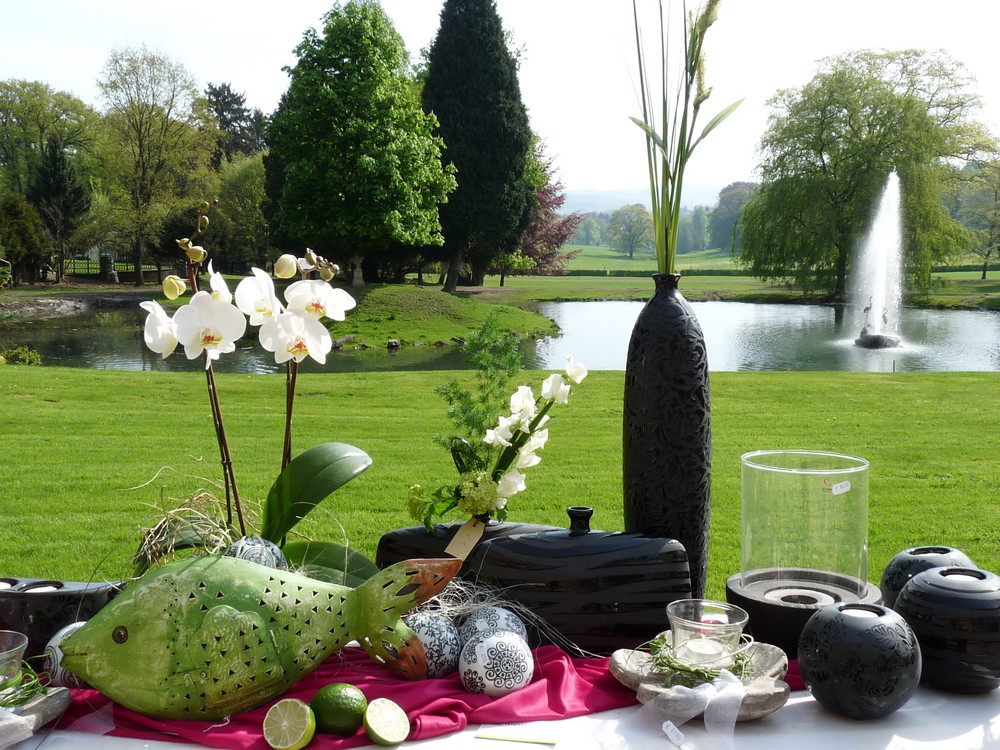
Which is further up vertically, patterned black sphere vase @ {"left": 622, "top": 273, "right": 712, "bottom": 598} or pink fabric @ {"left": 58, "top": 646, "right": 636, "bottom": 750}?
patterned black sphere vase @ {"left": 622, "top": 273, "right": 712, "bottom": 598}

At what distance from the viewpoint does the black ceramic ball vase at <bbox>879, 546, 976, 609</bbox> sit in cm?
224

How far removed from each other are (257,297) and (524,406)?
0.74m

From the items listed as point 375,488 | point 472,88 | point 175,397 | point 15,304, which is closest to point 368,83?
point 472,88

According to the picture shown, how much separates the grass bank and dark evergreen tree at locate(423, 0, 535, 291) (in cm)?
1655

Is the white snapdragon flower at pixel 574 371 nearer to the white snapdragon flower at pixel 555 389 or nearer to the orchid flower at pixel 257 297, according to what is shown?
the white snapdragon flower at pixel 555 389

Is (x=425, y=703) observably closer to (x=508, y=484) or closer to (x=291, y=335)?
(x=508, y=484)

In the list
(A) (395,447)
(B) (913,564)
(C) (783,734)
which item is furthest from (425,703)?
(A) (395,447)

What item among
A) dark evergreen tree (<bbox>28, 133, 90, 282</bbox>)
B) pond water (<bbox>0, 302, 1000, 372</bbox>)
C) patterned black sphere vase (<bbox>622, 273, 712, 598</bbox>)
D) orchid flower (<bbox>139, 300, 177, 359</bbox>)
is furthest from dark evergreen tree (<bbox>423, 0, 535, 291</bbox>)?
orchid flower (<bbox>139, 300, 177, 359</bbox>)

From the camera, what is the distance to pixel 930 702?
6.27ft

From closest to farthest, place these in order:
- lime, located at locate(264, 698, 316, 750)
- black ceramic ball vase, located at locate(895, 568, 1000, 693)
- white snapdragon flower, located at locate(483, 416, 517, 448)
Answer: lime, located at locate(264, 698, 316, 750)
black ceramic ball vase, located at locate(895, 568, 1000, 693)
white snapdragon flower, located at locate(483, 416, 517, 448)

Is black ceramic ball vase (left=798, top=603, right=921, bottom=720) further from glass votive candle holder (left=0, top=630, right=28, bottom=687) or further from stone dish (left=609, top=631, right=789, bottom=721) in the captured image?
glass votive candle holder (left=0, top=630, right=28, bottom=687)

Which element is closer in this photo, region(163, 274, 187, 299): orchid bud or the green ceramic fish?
the green ceramic fish

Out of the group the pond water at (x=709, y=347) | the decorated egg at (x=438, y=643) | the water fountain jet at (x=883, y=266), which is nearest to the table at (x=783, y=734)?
the decorated egg at (x=438, y=643)

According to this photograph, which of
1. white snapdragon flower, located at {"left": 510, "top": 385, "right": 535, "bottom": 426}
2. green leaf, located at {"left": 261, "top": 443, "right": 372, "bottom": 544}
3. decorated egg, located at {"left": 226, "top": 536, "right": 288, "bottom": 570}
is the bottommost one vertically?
decorated egg, located at {"left": 226, "top": 536, "right": 288, "bottom": 570}
